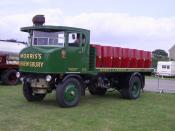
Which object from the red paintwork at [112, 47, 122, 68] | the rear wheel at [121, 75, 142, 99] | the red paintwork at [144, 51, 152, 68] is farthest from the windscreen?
the red paintwork at [144, 51, 152, 68]

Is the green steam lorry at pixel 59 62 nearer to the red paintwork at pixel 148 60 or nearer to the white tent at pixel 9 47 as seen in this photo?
the red paintwork at pixel 148 60

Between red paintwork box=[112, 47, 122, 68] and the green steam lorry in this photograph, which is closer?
the green steam lorry

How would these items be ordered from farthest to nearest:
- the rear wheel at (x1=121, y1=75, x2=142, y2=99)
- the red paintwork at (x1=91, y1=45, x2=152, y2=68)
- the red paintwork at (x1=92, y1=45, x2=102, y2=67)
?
the rear wheel at (x1=121, y1=75, x2=142, y2=99)
the red paintwork at (x1=91, y1=45, x2=152, y2=68)
the red paintwork at (x1=92, y1=45, x2=102, y2=67)

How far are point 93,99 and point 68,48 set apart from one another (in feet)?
11.5

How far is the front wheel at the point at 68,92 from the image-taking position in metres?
14.0

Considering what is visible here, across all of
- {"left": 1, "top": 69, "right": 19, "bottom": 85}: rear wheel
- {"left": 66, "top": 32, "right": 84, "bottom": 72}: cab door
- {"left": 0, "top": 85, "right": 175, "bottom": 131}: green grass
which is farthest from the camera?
{"left": 1, "top": 69, "right": 19, "bottom": 85}: rear wheel

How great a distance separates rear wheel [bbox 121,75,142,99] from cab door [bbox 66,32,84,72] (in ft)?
11.2

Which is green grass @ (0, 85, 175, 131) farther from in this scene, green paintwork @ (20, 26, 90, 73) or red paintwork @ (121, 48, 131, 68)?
red paintwork @ (121, 48, 131, 68)

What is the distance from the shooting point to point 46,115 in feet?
40.4

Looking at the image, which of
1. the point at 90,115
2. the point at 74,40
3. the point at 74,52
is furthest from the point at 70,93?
the point at 90,115

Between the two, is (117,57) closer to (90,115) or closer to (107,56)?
(107,56)

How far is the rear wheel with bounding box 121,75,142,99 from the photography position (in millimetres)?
17484

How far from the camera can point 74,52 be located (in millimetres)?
14484

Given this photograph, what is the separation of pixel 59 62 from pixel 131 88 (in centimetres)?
472
